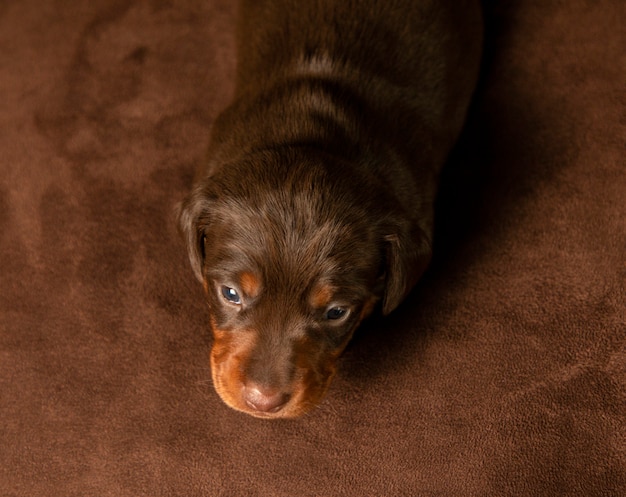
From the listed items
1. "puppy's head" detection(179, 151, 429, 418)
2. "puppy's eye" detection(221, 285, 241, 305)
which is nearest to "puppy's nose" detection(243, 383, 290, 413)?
"puppy's head" detection(179, 151, 429, 418)

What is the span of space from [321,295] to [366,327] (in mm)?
658

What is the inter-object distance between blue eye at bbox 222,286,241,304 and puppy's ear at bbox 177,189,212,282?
154 mm

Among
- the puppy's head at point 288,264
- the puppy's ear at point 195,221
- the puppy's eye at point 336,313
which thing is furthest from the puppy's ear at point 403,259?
the puppy's ear at point 195,221

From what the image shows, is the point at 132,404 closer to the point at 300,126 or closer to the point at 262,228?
the point at 262,228

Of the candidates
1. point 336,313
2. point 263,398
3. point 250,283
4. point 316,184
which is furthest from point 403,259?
point 263,398

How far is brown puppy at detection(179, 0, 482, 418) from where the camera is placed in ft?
6.64

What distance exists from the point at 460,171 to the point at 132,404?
1.68 meters

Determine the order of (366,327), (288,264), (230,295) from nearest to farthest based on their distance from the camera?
(288,264) → (230,295) → (366,327)

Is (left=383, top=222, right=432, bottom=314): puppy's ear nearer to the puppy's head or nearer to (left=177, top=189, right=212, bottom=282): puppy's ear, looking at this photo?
the puppy's head

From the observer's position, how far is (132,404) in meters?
2.54

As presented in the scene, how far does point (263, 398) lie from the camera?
2053 millimetres

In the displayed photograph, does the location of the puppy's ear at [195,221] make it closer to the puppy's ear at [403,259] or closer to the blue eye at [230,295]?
the blue eye at [230,295]

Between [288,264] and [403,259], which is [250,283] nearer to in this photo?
[288,264]

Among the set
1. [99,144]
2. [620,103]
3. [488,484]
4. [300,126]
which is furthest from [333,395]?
[620,103]
